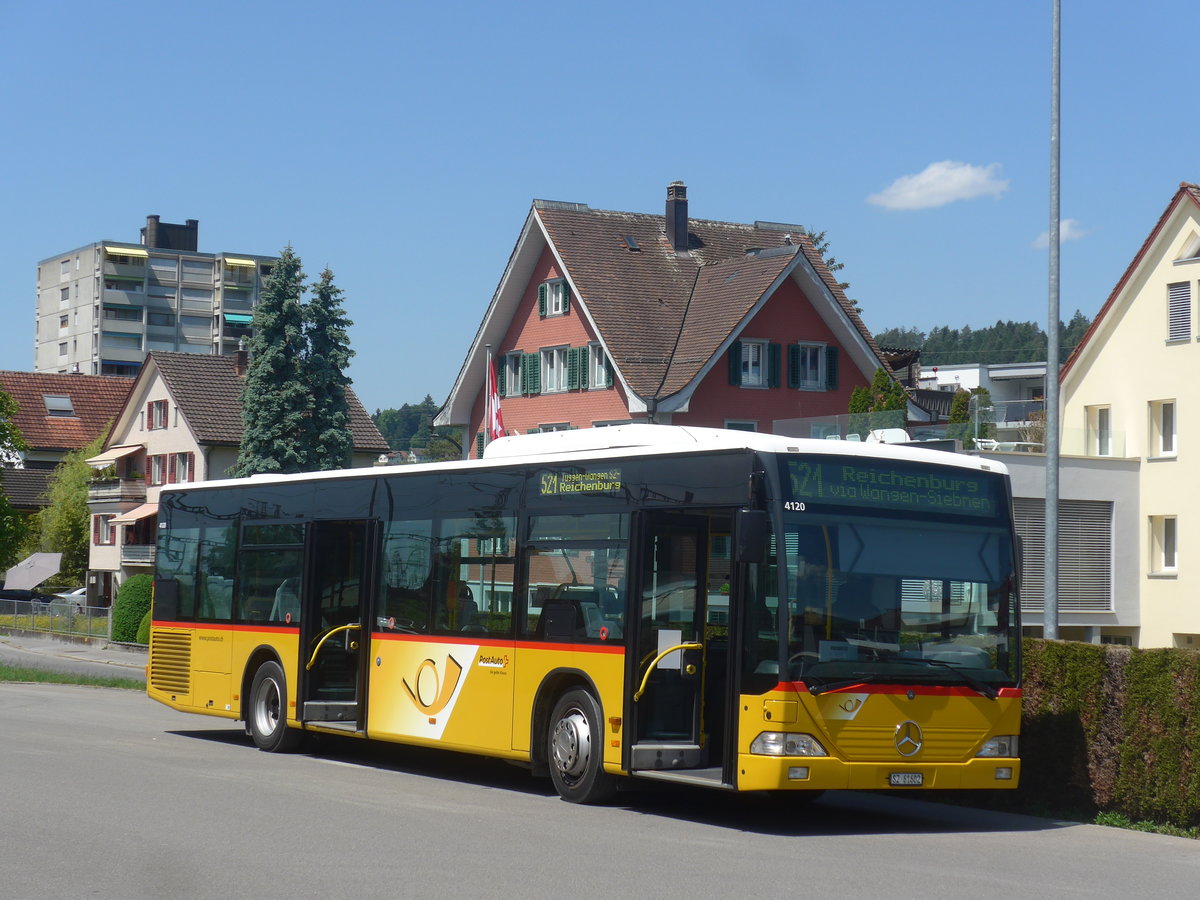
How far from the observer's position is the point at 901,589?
1319cm

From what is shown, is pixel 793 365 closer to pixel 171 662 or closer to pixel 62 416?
pixel 171 662

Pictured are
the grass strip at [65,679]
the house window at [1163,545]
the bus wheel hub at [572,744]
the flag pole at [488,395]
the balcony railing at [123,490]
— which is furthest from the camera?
the balcony railing at [123,490]

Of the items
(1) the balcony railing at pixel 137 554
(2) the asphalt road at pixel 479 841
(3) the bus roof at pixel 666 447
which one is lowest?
(2) the asphalt road at pixel 479 841

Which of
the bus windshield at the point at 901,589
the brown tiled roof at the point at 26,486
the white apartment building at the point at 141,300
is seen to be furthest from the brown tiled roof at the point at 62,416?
the bus windshield at the point at 901,589

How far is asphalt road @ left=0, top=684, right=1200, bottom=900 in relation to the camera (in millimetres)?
9984

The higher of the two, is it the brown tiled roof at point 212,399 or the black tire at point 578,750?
the brown tiled roof at point 212,399

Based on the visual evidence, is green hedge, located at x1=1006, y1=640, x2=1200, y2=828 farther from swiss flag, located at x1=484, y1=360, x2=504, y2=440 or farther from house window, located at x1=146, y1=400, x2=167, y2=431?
house window, located at x1=146, y1=400, x2=167, y2=431

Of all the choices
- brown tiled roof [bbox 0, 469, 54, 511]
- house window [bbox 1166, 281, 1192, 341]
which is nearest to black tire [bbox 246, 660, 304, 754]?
house window [bbox 1166, 281, 1192, 341]

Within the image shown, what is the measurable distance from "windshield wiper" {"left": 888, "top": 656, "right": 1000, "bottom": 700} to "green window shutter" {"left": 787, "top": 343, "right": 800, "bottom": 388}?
122 feet

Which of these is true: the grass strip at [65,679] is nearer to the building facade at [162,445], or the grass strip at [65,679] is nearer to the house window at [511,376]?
the house window at [511,376]

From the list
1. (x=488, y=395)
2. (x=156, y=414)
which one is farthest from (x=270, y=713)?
(x=156, y=414)

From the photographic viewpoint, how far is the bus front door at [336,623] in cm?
1806

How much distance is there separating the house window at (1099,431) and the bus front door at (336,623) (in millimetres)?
30762

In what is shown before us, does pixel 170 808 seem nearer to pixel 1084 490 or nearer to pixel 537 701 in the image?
pixel 537 701
